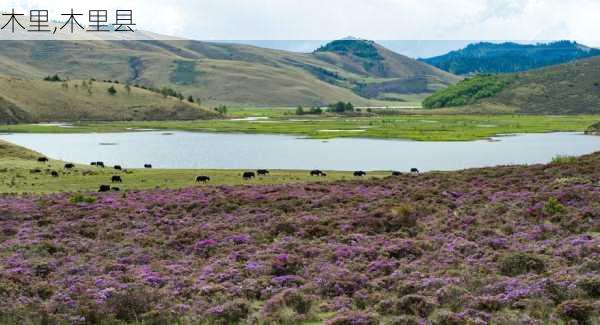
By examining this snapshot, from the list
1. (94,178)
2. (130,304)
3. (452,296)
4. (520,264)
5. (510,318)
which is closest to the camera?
(510,318)

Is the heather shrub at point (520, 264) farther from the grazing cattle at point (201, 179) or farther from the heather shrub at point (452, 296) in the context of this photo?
the grazing cattle at point (201, 179)

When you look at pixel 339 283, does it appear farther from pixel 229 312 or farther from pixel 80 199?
pixel 80 199

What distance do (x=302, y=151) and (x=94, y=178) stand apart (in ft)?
146

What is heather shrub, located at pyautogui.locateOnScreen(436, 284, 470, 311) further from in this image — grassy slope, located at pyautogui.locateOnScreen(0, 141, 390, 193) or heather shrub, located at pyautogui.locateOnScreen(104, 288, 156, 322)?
grassy slope, located at pyautogui.locateOnScreen(0, 141, 390, 193)

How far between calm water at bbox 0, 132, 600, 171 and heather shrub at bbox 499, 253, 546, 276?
2157 inches

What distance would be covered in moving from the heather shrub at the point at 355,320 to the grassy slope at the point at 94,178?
3910cm

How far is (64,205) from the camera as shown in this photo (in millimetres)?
39594

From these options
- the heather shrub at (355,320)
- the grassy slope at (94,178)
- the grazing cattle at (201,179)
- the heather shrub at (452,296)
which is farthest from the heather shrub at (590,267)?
the grazing cattle at (201,179)

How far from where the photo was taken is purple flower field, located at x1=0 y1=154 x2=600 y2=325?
18.0 meters

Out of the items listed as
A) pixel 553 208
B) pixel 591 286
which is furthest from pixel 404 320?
pixel 553 208

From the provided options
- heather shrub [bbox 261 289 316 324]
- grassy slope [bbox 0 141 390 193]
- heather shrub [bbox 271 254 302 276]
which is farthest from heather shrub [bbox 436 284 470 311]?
grassy slope [bbox 0 141 390 193]

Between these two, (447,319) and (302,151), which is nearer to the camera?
(447,319)

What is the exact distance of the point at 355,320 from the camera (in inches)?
661

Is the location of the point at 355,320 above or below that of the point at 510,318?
below
